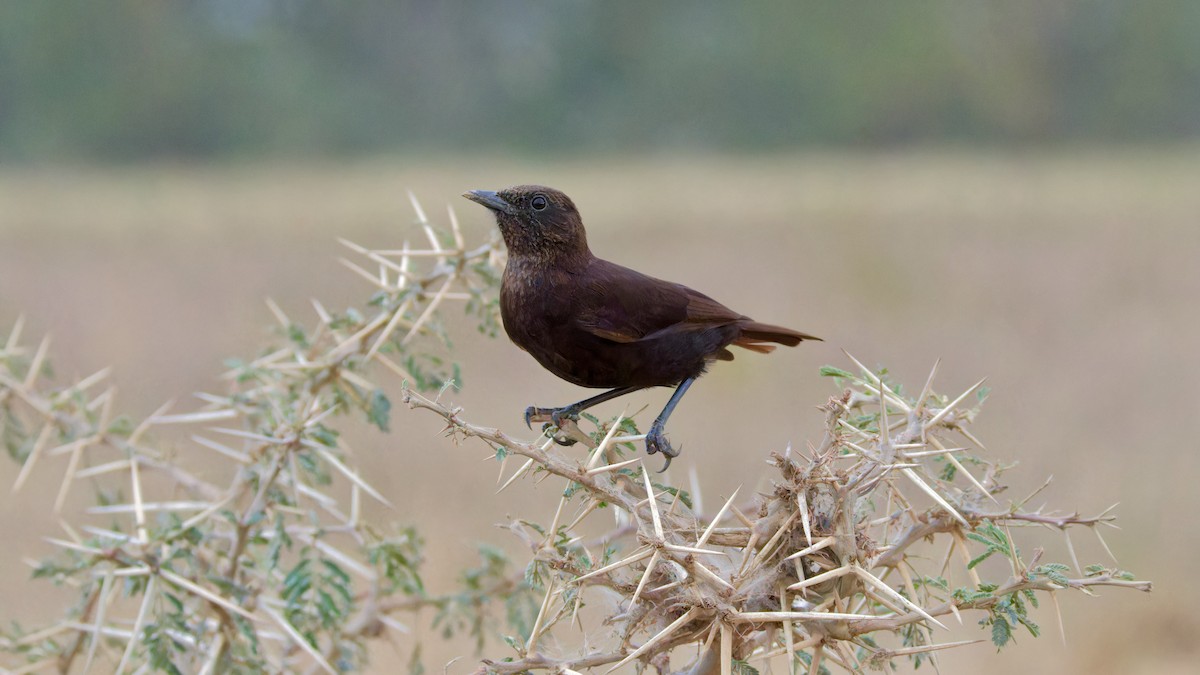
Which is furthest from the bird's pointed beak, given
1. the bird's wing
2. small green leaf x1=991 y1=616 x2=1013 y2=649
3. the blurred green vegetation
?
the blurred green vegetation

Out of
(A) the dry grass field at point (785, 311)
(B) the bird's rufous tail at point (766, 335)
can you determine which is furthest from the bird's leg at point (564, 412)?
(A) the dry grass field at point (785, 311)

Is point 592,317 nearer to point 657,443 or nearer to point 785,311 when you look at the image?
point 657,443

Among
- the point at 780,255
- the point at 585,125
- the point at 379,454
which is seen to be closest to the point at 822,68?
the point at 585,125

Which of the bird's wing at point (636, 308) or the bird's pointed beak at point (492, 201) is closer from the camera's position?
the bird's wing at point (636, 308)

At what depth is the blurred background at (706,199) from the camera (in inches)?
332

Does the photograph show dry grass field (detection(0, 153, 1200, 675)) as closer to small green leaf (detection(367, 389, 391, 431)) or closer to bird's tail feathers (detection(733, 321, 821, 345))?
small green leaf (detection(367, 389, 391, 431))

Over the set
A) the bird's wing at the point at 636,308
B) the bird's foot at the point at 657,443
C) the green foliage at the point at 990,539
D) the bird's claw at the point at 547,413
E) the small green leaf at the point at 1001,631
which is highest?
the bird's wing at the point at 636,308

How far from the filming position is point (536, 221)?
2.78 m

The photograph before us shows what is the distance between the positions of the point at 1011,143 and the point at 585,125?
30.5ft

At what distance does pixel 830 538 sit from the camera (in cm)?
171

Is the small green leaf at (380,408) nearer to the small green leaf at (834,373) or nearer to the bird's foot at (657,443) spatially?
the bird's foot at (657,443)

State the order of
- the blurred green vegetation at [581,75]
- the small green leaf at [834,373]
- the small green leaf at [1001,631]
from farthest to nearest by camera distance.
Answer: the blurred green vegetation at [581,75] < the small green leaf at [834,373] < the small green leaf at [1001,631]

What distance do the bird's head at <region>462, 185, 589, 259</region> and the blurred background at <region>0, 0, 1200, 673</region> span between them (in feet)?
0.66

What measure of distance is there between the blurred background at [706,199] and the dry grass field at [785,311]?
0.04 meters
